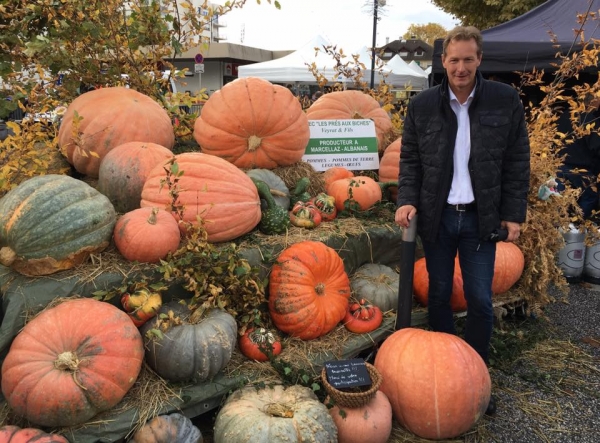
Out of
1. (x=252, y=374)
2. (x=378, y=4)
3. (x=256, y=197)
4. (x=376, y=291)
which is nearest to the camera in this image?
(x=252, y=374)

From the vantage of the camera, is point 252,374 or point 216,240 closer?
point 252,374

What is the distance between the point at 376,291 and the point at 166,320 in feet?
4.85

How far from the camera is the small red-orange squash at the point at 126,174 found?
295 centimetres

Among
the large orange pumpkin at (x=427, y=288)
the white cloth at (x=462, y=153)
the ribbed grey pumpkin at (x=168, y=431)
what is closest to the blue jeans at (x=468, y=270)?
the white cloth at (x=462, y=153)

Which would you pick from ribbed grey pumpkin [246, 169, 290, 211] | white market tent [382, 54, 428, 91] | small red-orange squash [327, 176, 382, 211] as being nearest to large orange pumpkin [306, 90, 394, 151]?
small red-orange squash [327, 176, 382, 211]

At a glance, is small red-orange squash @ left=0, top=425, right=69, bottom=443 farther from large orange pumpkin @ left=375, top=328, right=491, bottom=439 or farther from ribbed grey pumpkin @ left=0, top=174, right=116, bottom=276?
large orange pumpkin @ left=375, top=328, right=491, bottom=439

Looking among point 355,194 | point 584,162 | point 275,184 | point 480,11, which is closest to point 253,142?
point 275,184

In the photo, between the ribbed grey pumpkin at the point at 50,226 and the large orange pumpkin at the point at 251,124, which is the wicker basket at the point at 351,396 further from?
the large orange pumpkin at the point at 251,124

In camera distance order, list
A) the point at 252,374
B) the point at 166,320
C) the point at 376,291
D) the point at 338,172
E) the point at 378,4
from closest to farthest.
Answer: the point at 166,320
the point at 252,374
the point at 376,291
the point at 338,172
the point at 378,4

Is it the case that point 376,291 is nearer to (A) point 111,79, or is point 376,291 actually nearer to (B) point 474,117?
(B) point 474,117

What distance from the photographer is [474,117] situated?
2.49 metres

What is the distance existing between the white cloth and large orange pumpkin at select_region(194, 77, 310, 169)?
4.83ft

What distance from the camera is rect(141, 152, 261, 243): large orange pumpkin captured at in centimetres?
273

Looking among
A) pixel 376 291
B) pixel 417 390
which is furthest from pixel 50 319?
pixel 376 291
